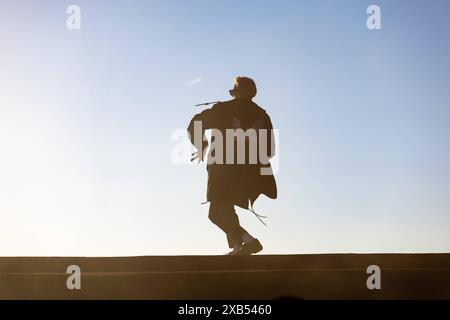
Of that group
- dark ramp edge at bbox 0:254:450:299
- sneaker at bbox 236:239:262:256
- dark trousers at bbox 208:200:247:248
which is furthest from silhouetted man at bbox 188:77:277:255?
dark ramp edge at bbox 0:254:450:299

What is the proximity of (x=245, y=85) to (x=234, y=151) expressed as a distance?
0.85 m

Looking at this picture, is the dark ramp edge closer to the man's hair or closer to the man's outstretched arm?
the man's outstretched arm

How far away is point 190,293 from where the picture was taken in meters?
6.18

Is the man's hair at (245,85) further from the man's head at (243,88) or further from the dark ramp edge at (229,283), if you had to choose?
the dark ramp edge at (229,283)

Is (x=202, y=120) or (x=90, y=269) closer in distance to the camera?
(x=90, y=269)

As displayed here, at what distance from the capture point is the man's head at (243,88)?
32.2 ft

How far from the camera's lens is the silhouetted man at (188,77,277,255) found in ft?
31.4

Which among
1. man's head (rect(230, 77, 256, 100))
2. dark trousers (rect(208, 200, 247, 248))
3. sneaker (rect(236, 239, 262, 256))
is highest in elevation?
man's head (rect(230, 77, 256, 100))

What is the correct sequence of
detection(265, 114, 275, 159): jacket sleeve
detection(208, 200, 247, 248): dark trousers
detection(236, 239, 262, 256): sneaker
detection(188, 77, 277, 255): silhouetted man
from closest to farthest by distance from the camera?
detection(236, 239, 262, 256): sneaker, detection(208, 200, 247, 248): dark trousers, detection(188, 77, 277, 255): silhouetted man, detection(265, 114, 275, 159): jacket sleeve

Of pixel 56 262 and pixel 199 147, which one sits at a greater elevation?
pixel 199 147

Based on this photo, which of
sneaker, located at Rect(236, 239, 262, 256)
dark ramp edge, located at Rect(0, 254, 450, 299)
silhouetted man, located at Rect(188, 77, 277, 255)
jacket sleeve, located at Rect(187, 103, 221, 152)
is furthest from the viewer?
jacket sleeve, located at Rect(187, 103, 221, 152)
